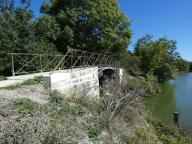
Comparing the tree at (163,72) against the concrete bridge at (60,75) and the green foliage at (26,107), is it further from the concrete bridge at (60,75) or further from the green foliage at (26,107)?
the green foliage at (26,107)

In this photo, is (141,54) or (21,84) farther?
(141,54)

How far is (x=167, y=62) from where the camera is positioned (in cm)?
4059

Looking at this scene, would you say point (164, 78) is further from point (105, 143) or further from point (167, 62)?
point (105, 143)

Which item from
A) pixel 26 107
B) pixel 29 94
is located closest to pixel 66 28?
pixel 29 94

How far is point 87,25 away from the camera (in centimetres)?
2306

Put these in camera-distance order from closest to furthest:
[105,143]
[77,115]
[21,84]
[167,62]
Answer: [105,143]
[77,115]
[21,84]
[167,62]

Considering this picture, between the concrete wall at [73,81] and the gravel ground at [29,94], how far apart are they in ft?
2.02

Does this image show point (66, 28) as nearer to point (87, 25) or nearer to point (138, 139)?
point (87, 25)

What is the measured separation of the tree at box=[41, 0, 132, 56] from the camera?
22625mm

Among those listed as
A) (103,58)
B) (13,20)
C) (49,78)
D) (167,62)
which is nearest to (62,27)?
(103,58)

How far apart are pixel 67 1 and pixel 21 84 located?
1624 centimetres

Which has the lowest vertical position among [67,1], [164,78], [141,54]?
[164,78]

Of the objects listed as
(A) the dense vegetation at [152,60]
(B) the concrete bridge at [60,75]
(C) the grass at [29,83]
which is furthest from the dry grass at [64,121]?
(A) the dense vegetation at [152,60]

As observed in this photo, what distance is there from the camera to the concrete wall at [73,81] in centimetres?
918
